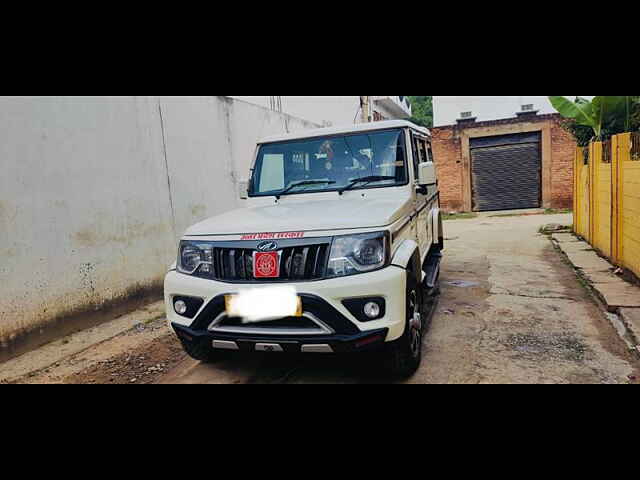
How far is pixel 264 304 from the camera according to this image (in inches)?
116

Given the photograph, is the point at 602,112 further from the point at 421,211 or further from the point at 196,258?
the point at 196,258

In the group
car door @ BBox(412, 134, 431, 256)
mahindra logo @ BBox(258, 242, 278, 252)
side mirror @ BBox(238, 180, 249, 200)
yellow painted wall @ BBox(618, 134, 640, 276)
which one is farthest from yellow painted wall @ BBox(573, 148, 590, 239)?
mahindra logo @ BBox(258, 242, 278, 252)

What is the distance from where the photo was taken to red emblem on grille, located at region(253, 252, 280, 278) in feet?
9.70

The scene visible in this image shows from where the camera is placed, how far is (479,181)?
16594 millimetres

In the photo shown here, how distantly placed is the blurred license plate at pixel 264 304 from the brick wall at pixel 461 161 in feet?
48.4

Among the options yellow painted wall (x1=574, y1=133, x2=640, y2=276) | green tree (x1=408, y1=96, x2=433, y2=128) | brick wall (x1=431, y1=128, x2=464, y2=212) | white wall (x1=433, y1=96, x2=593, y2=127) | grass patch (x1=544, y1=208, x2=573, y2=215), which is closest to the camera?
yellow painted wall (x1=574, y1=133, x2=640, y2=276)

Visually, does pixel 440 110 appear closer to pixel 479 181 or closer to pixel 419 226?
pixel 479 181

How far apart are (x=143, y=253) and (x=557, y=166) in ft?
47.0

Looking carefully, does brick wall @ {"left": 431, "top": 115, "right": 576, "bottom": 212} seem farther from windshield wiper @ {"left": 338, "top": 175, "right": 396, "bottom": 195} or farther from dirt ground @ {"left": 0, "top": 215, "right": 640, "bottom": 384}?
windshield wiper @ {"left": 338, "top": 175, "right": 396, "bottom": 195}

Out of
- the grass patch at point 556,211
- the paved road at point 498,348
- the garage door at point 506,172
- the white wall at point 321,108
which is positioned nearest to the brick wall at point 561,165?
the grass patch at point 556,211

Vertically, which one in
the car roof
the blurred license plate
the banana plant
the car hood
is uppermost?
the banana plant

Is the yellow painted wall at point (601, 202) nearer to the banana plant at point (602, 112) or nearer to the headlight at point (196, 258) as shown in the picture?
the banana plant at point (602, 112)

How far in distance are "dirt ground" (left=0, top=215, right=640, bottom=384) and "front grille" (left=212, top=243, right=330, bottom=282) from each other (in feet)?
3.18

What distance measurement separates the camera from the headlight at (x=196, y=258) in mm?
3219
